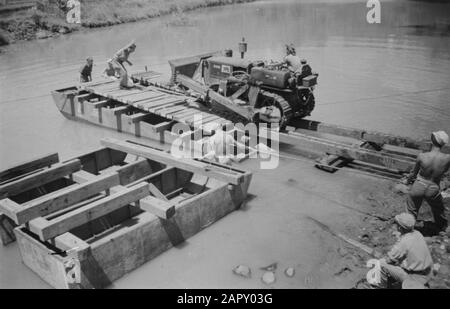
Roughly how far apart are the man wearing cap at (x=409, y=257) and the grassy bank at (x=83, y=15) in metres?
24.3

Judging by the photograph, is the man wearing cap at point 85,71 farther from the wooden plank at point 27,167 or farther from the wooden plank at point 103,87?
the wooden plank at point 27,167

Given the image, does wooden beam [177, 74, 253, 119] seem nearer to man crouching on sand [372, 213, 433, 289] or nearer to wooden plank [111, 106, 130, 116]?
wooden plank [111, 106, 130, 116]

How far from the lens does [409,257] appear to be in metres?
4.72

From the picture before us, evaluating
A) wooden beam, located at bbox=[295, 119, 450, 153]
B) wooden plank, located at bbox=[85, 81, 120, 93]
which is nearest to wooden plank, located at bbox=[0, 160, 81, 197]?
wooden plank, located at bbox=[85, 81, 120, 93]

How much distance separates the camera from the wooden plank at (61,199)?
5531 mm

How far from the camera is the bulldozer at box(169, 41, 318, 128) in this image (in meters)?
9.12

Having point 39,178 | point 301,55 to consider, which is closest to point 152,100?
point 39,178

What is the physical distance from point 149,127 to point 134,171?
276 centimetres

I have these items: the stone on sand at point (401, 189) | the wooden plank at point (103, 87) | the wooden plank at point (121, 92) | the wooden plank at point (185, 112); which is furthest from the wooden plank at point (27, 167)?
the stone on sand at point (401, 189)

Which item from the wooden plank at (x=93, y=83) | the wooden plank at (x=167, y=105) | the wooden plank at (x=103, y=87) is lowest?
the wooden plank at (x=167, y=105)

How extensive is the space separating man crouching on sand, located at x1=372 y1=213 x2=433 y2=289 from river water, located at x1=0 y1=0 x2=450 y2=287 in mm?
4384

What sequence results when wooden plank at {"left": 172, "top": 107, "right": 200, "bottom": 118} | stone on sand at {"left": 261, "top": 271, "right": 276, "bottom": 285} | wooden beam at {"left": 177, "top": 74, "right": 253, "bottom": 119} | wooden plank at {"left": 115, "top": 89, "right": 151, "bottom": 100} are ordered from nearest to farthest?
stone on sand at {"left": 261, "top": 271, "right": 276, "bottom": 285}, wooden beam at {"left": 177, "top": 74, "right": 253, "bottom": 119}, wooden plank at {"left": 172, "top": 107, "right": 200, "bottom": 118}, wooden plank at {"left": 115, "top": 89, "right": 151, "bottom": 100}

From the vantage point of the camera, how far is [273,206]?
725cm
